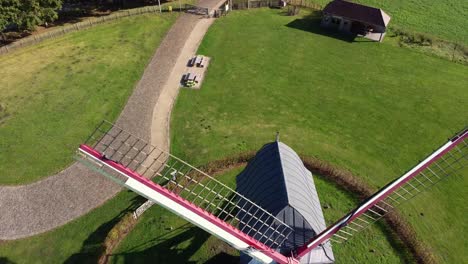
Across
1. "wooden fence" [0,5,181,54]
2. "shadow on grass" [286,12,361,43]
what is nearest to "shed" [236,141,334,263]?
"shadow on grass" [286,12,361,43]

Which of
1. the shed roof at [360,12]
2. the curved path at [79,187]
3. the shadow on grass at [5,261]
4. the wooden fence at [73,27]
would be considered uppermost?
the shed roof at [360,12]

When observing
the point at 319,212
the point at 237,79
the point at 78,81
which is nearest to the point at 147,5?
the point at 78,81

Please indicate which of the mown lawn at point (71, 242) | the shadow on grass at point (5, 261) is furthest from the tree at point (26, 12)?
the shadow on grass at point (5, 261)

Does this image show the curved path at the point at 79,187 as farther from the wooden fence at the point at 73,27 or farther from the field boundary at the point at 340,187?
the wooden fence at the point at 73,27

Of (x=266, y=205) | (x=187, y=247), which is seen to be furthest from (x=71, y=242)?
(x=266, y=205)

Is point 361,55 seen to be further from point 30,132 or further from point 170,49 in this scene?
point 30,132

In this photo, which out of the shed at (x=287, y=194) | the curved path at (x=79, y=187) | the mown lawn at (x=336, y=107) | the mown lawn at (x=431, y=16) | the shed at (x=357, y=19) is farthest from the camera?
the mown lawn at (x=431, y=16)

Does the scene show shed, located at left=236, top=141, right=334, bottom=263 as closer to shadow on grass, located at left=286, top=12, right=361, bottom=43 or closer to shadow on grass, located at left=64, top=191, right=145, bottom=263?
shadow on grass, located at left=64, top=191, right=145, bottom=263
